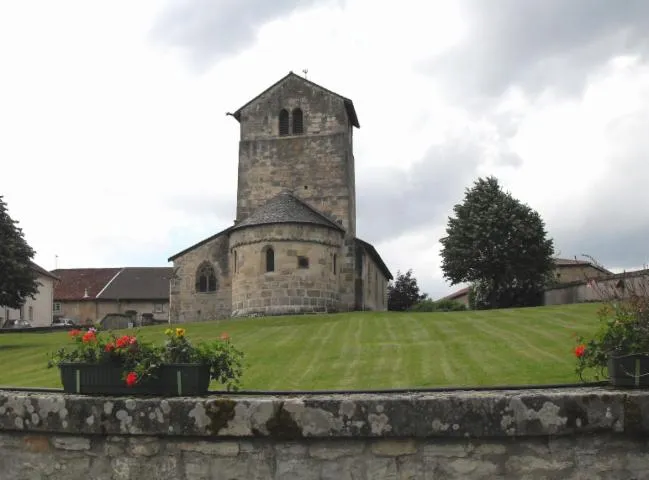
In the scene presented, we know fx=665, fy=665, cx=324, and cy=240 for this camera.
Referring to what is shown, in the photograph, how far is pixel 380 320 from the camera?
2827 centimetres

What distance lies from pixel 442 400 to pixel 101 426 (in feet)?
8.51

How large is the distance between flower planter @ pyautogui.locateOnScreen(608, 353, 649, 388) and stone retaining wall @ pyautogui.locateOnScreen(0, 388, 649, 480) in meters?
0.23

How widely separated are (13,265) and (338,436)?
25.9m

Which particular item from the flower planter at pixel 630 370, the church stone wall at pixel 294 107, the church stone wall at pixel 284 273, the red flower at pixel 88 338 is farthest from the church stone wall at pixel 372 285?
the flower planter at pixel 630 370

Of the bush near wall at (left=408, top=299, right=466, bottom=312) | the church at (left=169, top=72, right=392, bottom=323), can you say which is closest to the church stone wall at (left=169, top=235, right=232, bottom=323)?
the church at (left=169, top=72, right=392, bottom=323)

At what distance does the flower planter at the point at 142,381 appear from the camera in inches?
206

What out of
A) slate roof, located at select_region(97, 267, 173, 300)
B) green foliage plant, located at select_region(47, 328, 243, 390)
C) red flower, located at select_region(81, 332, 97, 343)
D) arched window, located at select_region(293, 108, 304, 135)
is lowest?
green foliage plant, located at select_region(47, 328, 243, 390)

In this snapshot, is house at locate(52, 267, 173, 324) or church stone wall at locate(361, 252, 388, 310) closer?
church stone wall at locate(361, 252, 388, 310)

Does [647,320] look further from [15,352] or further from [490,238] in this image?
[490,238]

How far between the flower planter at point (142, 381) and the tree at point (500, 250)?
40146 millimetres

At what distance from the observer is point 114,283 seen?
73438mm

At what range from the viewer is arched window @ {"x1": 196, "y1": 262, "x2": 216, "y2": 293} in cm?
3884

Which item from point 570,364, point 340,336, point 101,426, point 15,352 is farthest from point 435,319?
point 101,426

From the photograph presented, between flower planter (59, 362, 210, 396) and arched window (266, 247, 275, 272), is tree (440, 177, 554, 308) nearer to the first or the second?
arched window (266, 247, 275, 272)
